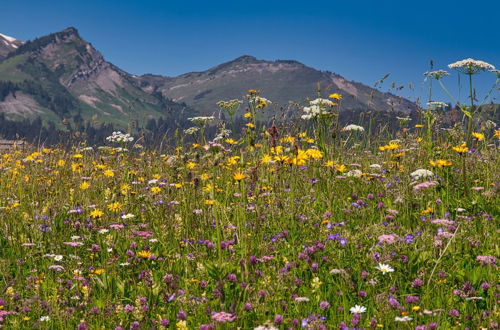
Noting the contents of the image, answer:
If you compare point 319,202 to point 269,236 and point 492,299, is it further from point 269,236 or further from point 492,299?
point 492,299

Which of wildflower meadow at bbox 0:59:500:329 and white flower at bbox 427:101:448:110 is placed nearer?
wildflower meadow at bbox 0:59:500:329

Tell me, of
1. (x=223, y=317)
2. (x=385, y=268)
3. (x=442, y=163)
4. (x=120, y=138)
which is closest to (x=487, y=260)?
(x=385, y=268)

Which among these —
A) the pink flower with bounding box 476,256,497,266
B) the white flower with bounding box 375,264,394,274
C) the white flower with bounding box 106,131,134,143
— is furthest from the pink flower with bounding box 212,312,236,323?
the white flower with bounding box 106,131,134,143

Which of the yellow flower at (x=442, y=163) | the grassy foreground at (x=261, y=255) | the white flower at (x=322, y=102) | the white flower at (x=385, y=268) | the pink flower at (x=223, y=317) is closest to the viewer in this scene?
the pink flower at (x=223, y=317)

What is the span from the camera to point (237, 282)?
148 inches

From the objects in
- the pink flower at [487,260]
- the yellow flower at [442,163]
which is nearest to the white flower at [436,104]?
the yellow flower at [442,163]

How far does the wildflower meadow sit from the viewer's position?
11.8 feet

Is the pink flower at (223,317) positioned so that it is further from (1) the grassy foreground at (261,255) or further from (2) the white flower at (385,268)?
(2) the white flower at (385,268)

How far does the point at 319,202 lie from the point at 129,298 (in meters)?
3.40

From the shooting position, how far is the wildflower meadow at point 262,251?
11.8 feet

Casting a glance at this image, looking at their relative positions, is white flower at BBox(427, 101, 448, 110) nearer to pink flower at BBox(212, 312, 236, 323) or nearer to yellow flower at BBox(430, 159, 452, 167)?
yellow flower at BBox(430, 159, 452, 167)

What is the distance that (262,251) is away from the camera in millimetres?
4535

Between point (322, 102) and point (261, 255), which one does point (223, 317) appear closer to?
point (261, 255)

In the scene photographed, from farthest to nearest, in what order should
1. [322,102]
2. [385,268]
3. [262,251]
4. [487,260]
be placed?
[322,102] → [262,251] → [487,260] → [385,268]
